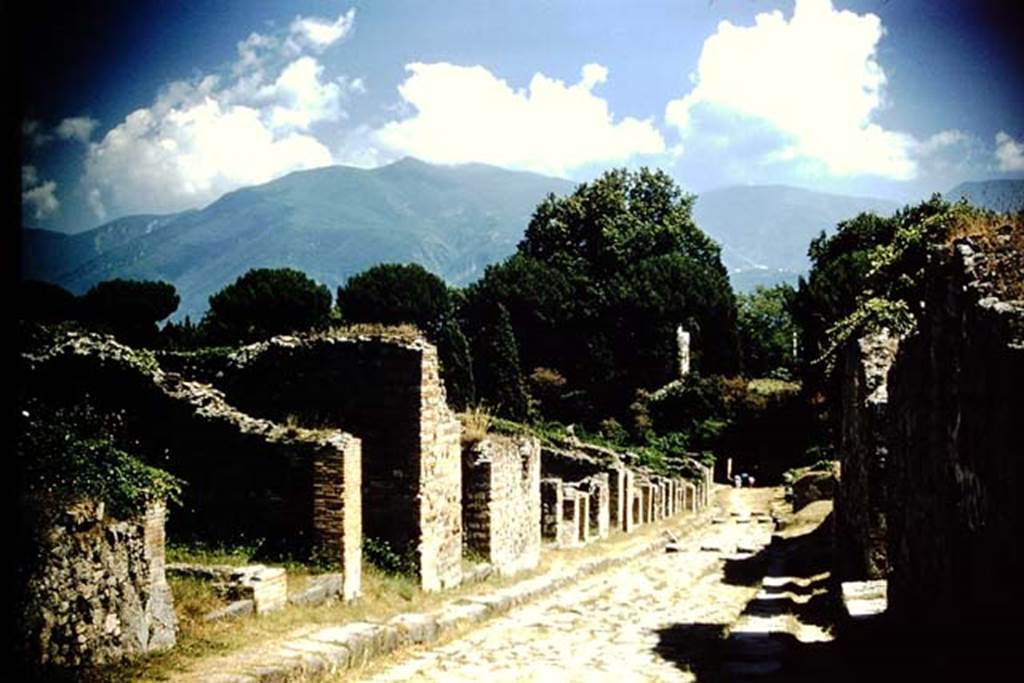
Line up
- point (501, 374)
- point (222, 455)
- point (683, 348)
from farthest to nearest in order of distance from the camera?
1. point (683, 348)
2. point (501, 374)
3. point (222, 455)

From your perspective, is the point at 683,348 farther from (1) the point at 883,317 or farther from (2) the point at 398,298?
(1) the point at 883,317

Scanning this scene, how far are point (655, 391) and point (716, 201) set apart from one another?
61466mm

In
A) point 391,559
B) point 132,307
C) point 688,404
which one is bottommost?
point 391,559

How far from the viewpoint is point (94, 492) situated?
7.30 m

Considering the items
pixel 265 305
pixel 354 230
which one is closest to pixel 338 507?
pixel 265 305

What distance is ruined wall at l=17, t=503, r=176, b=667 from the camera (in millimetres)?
6219

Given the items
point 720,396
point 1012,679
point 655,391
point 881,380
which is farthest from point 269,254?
point 1012,679

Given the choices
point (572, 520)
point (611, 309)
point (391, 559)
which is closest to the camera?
point (391, 559)

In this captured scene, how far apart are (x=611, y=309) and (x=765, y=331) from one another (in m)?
27.2

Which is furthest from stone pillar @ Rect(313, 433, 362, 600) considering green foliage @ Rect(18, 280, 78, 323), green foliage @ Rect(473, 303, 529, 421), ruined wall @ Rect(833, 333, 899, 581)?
green foliage @ Rect(473, 303, 529, 421)

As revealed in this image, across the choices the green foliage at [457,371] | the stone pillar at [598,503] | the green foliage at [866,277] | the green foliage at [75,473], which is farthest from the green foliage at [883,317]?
the green foliage at [457,371]

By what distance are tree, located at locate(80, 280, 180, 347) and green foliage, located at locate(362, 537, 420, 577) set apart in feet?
96.4

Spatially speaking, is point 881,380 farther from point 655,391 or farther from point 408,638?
point 655,391

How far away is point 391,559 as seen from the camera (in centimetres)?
1203
